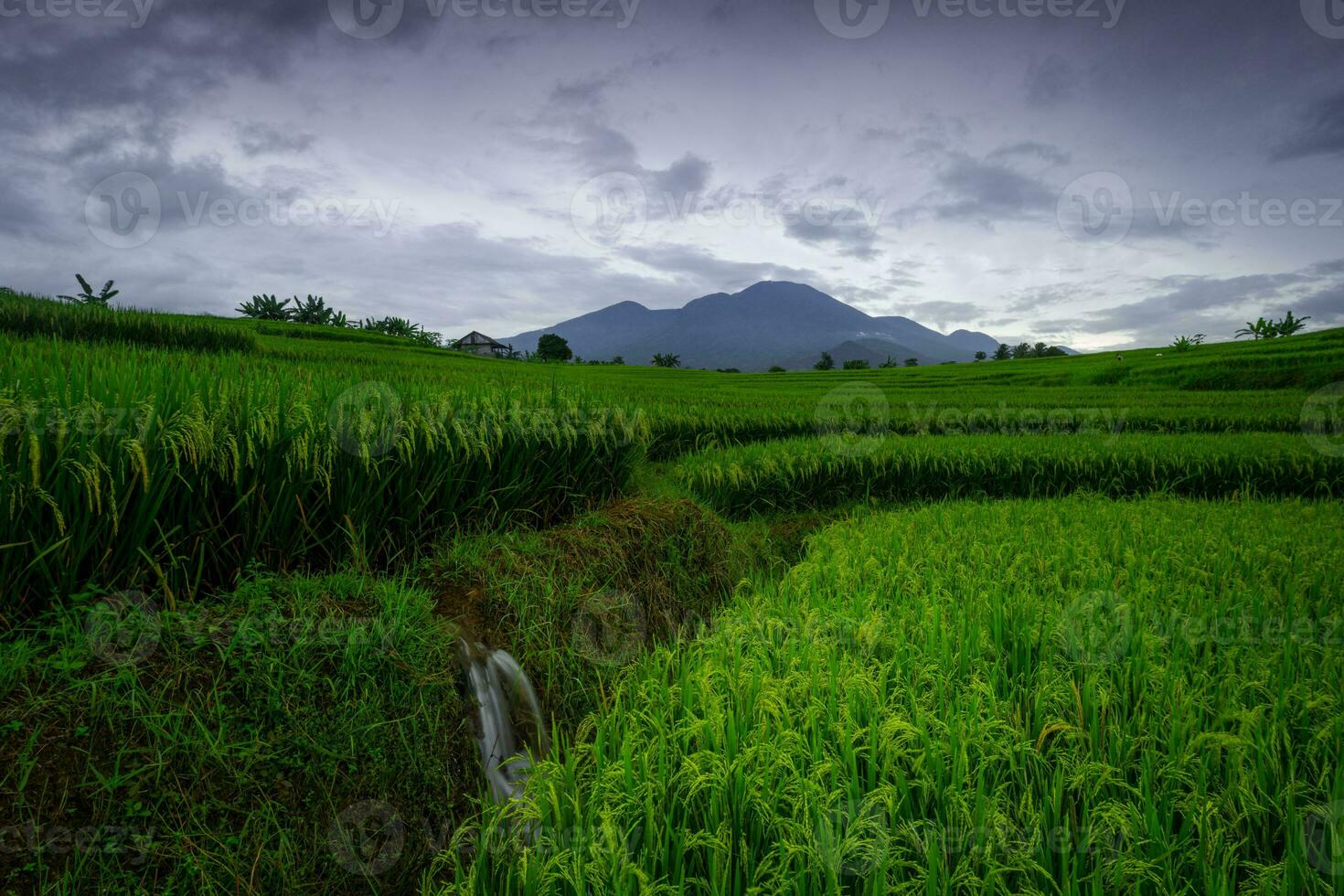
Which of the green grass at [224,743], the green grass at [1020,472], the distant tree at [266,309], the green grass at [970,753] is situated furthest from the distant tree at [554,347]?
the green grass at [970,753]

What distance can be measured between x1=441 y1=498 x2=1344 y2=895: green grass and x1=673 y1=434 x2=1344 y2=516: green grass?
367cm

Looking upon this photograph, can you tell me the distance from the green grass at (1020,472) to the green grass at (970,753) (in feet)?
12.0

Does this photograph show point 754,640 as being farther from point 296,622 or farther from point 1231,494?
point 1231,494

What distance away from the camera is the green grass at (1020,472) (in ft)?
22.5

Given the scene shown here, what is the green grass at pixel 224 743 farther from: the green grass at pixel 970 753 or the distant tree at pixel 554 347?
the distant tree at pixel 554 347

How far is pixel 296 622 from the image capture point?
2137 millimetres

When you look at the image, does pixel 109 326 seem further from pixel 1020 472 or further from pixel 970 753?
pixel 1020 472

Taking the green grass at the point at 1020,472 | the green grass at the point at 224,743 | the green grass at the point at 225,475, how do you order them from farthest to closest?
the green grass at the point at 1020,472
the green grass at the point at 225,475
the green grass at the point at 224,743

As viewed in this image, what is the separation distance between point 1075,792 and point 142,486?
11.2ft

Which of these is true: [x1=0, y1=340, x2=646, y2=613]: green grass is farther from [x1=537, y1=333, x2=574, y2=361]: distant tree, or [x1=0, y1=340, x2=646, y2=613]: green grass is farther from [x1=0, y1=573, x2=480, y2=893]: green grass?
[x1=537, y1=333, x2=574, y2=361]: distant tree

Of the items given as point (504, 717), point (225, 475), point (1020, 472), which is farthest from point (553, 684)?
point (1020, 472)

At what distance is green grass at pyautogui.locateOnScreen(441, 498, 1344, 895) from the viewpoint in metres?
1.39

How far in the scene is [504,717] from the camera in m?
2.64

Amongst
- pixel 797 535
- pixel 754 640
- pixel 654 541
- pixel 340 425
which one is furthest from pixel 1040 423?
pixel 340 425
